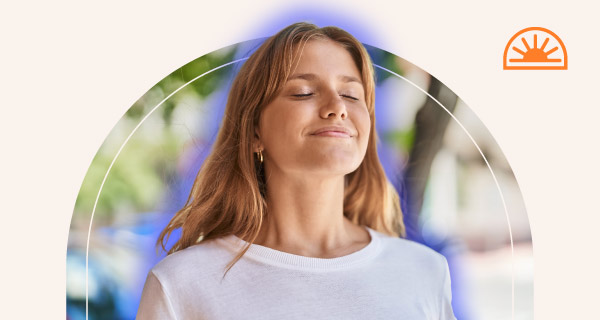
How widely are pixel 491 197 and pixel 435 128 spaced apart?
0.25 meters

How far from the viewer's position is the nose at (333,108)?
1547 millimetres

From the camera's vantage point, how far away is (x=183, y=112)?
172 centimetres

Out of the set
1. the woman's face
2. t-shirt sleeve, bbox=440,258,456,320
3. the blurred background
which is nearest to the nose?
the woman's face

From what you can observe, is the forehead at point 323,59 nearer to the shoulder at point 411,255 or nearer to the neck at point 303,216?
the neck at point 303,216

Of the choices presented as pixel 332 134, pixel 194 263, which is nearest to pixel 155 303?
pixel 194 263

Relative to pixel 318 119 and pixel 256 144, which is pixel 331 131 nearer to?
pixel 318 119

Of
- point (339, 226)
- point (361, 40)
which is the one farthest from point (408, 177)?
point (361, 40)

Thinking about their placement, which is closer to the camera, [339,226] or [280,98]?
[280,98]

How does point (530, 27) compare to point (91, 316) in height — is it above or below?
above

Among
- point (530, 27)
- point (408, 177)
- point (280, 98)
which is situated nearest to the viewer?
point (280, 98)

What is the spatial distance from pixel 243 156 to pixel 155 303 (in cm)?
43

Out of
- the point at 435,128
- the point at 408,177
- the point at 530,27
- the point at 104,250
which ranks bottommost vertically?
the point at 104,250

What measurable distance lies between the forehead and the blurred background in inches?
5.2

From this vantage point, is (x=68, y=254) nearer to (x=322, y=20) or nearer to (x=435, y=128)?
(x=322, y=20)
